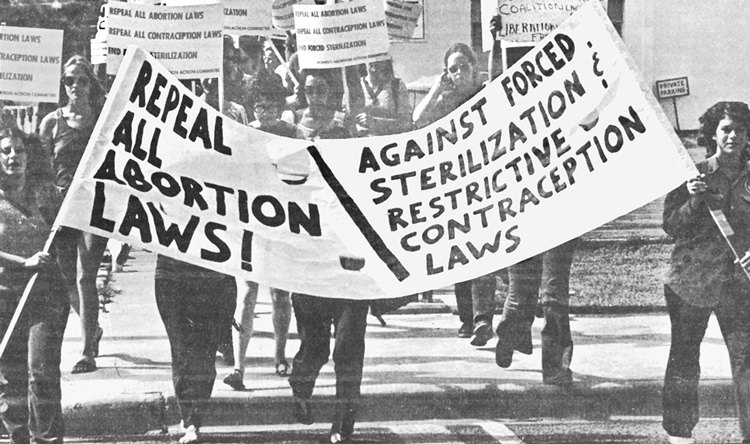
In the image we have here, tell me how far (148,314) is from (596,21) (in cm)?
265

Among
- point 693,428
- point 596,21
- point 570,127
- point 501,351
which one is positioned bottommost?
point 693,428

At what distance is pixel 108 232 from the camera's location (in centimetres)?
582

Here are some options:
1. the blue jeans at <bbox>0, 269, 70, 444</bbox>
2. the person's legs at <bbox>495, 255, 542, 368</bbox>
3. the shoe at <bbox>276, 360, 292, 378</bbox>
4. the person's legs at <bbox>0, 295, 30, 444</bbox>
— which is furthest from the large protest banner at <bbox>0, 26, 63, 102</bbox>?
the person's legs at <bbox>495, 255, 542, 368</bbox>

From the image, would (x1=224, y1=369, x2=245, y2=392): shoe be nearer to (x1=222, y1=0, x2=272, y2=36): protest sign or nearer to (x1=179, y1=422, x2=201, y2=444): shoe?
(x1=179, y1=422, x2=201, y2=444): shoe

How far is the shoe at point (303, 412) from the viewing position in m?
6.44

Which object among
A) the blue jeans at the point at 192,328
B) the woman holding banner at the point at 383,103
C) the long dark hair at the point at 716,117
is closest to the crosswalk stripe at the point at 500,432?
the blue jeans at the point at 192,328

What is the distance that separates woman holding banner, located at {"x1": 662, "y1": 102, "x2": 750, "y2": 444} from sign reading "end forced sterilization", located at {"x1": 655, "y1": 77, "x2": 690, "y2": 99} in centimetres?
17

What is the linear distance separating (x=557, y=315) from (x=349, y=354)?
3.64ft

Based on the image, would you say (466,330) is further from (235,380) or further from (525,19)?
(525,19)

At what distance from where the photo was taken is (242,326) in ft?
21.4

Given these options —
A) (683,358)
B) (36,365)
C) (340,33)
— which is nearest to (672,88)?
(683,358)

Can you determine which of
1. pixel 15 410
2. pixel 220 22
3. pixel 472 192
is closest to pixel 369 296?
pixel 472 192

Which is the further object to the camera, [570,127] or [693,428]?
[693,428]

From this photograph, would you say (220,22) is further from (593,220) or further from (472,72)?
(593,220)
